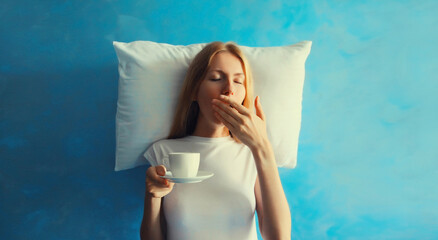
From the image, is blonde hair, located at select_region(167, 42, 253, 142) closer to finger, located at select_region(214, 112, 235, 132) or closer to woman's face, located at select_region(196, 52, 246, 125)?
woman's face, located at select_region(196, 52, 246, 125)

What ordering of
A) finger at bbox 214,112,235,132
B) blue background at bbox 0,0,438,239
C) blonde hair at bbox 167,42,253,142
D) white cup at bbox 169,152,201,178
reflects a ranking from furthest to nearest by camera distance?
blue background at bbox 0,0,438,239, blonde hair at bbox 167,42,253,142, finger at bbox 214,112,235,132, white cup at bbox 169,152,201,178

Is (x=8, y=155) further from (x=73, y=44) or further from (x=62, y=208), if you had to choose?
(x=73, y=44)

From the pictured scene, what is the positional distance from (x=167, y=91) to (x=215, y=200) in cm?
44

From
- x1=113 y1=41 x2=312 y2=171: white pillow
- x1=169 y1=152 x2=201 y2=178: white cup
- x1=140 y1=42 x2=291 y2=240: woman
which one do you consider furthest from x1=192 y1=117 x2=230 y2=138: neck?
x1=169 y1=152 x2=201 y2=178: white cup

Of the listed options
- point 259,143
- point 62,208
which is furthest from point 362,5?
point 62,208

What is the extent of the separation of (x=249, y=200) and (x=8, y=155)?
0.95 meters

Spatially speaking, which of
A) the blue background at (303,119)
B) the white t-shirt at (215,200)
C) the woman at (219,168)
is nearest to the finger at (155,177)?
the woman at (219,168)

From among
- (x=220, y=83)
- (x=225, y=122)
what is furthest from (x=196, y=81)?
(x=225, y=122)

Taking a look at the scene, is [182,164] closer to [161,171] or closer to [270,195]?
[161,171]

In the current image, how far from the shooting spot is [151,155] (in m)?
1.13

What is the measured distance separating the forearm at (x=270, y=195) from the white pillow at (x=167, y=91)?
25cm

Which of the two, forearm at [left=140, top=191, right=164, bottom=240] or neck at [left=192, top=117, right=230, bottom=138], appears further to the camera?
neck at [left=192, top=117, right=230, bottom=138]

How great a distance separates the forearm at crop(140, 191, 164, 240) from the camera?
99 centimetres

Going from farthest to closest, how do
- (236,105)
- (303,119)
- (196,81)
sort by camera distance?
(303,119) → (196,81) → (236,105)
